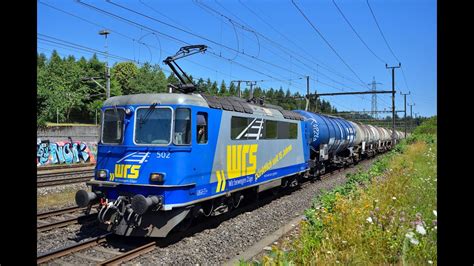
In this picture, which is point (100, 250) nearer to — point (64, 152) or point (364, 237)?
point (364, 237)

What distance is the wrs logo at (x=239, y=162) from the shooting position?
31.2ft

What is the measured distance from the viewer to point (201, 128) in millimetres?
8680

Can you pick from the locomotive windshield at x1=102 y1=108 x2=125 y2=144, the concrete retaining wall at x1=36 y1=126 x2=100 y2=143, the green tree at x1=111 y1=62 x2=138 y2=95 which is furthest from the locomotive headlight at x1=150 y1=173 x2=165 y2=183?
the green tree at x1=111 y1=62 x2=138 y2=95

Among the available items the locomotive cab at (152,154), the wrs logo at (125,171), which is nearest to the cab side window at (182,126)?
the locomotive cab at (152,154)

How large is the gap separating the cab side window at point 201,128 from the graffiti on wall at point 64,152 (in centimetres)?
1937

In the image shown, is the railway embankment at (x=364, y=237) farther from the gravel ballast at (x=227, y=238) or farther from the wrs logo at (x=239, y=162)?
the wrs logo at (x=239, y=162)

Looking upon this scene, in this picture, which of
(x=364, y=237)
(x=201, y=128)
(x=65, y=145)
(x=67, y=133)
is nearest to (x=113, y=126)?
(x=201, y=128)

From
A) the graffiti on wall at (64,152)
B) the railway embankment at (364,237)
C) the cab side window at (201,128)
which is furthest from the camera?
the graffiti on wall at (64,152)

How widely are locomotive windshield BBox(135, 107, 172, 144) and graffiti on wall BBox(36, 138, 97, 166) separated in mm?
18921

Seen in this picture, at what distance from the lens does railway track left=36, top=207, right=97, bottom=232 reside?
9.03 m

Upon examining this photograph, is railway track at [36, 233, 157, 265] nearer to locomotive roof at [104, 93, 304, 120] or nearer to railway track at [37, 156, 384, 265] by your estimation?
railway track at [37, 156, 384, 265]
